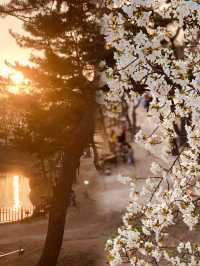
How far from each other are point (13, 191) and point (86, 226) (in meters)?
14.8

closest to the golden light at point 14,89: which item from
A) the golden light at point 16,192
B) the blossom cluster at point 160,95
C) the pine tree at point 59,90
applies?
the pine tree at point 59,90

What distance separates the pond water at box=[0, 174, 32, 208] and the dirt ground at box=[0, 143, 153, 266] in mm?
4204

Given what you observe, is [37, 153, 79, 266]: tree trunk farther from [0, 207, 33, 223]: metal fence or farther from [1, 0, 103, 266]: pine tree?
[0, 207, 33, 223]: metal fence

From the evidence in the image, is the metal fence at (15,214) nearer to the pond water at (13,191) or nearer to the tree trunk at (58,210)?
the pond water at (13,191)

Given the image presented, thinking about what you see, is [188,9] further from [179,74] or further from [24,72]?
[24,72]

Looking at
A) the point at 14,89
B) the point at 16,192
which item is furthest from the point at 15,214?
the point at 16,192

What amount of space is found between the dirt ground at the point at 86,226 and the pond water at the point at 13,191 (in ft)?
13.8

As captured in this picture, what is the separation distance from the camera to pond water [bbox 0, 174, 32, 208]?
3228 cm

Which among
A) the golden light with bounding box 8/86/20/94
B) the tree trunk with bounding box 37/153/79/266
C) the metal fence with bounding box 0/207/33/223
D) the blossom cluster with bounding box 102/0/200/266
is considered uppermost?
the golden light with bounding box 8/86/20/94

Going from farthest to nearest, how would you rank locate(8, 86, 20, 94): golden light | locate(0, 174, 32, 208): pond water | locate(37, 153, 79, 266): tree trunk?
locate(0, 174, 32, 208): pond water → locate(8, 86, 20, 94): golden light → locate(37, 153, 79, 266): tree trunk

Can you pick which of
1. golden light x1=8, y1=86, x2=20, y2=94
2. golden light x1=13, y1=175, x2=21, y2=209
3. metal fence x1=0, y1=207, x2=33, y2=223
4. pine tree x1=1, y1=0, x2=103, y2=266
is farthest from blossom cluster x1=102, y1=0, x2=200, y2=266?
golden light x1=13, y1=175, x2=21, y2=209

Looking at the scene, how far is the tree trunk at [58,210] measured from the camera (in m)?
13.8

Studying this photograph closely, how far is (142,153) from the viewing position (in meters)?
33.5

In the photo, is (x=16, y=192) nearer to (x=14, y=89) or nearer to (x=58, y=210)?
(x=14, y=89)
